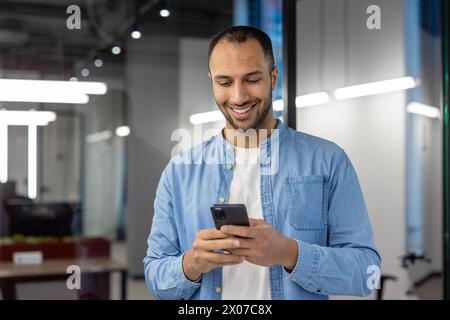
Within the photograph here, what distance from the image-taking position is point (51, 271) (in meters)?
1.67

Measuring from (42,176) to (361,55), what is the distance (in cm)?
107

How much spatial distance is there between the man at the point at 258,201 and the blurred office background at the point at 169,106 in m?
0.13

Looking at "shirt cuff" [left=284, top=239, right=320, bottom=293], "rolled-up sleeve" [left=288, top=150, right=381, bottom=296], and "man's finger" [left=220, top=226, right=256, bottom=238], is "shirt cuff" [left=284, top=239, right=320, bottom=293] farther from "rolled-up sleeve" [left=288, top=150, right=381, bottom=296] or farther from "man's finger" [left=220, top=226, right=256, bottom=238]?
"man's finger" [left=220, top=226, right=256, bottom=238]

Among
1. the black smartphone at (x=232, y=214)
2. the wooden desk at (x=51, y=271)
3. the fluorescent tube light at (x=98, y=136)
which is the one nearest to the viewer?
the black smartphone at (x=232, y=214)

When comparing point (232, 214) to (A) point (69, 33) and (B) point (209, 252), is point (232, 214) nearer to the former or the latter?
(B) point (209, 252)

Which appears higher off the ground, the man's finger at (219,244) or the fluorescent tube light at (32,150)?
the fluorescent tube light at (32,150)

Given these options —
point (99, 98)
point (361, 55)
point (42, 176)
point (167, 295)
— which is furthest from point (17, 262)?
point (361, 55)

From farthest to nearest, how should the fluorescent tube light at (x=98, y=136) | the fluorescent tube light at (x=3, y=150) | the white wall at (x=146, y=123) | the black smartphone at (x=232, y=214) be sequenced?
the fluorescent tube light at (x=98, y=136) < the white wall at (x=146, y=123) < the fluorescent tube light at (x=3, y=150) < the black smartphone at (x=232, y=214)

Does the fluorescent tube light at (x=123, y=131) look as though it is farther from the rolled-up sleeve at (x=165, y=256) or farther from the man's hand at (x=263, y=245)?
the man's hand at (x=263, y=245)

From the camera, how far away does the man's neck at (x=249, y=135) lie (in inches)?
48.4

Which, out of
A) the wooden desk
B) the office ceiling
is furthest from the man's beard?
the wooden desk

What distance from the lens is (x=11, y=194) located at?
1671 mm

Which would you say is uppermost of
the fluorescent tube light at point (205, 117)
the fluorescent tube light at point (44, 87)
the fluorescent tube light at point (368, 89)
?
the fluorescent tube light at point (368, 89)

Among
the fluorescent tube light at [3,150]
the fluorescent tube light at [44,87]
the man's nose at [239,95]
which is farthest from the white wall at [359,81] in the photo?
the fluorescent tube light at [3,150]
